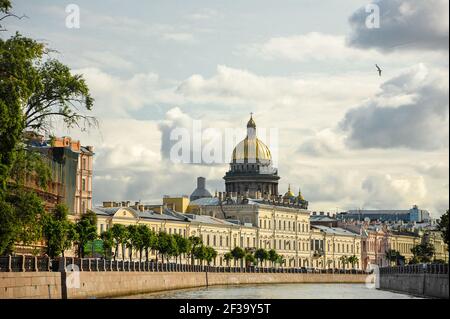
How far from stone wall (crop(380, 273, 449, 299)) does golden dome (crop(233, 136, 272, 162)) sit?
78.6 m

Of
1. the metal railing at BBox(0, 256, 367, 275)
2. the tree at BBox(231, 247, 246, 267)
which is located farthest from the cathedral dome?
the metal railing at BBox(0, 256, 367, 275)

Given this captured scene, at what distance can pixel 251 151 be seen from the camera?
578 ft

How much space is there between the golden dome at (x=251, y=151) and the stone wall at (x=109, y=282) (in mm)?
57403

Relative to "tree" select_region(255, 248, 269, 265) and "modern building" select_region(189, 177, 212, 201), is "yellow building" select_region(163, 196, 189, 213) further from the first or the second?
"modern building" select_region(189, 177, 212, 201)

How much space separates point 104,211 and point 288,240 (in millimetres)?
50550

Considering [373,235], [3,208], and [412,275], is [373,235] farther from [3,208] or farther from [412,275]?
[3,208]

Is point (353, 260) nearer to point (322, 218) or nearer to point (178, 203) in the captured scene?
point (322, 218)

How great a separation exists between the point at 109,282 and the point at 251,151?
11303 cm

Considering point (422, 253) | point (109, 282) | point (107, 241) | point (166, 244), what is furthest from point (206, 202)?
point (109, 282)

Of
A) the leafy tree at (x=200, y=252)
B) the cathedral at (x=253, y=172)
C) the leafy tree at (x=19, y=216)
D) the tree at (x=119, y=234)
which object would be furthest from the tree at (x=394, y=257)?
the leafy tree at (x=19, y=216)

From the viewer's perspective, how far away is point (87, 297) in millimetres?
56812

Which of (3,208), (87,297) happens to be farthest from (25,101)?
(87,297)

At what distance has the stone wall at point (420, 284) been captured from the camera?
6059cm
